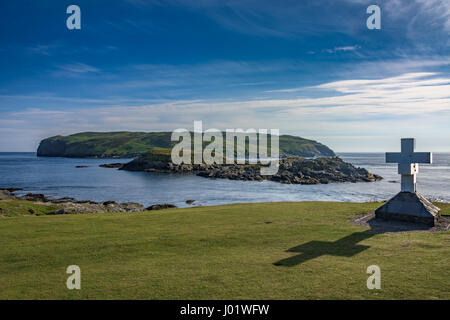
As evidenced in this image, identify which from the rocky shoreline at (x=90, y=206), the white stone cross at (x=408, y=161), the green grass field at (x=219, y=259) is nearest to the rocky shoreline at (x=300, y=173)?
the rocky shoreline at (x=90, y=206)

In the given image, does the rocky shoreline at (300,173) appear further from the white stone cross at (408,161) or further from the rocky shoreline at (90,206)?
the white stone cross at (408,161)

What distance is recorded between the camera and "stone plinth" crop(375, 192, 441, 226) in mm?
18266

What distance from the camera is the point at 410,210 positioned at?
19.0 metres

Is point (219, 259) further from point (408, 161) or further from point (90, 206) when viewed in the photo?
point (90, 206)

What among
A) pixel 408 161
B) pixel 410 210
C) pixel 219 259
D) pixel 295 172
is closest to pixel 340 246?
pixel 219 259

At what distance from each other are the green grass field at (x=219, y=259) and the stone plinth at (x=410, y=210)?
84.0 inches

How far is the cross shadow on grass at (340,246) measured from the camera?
12.5m

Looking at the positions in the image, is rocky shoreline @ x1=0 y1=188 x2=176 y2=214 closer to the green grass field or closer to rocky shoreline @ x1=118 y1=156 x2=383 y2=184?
the green grass field

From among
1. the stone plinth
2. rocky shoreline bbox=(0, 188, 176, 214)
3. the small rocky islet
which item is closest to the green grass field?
the stone plinth

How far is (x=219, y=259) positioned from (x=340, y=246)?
5738 millimetres

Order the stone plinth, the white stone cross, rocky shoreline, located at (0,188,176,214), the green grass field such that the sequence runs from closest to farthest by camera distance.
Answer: the green grass field → the stone plinth → the white stone cross → rocky shoreline, located at (0,188,176,214)

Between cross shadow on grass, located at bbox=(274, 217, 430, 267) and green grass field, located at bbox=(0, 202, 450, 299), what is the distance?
0.05 m

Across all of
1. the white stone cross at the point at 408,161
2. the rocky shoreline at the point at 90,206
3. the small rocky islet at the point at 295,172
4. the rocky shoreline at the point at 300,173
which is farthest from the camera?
the small rocky islet at the point at 295,172
